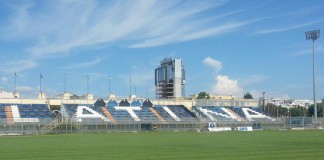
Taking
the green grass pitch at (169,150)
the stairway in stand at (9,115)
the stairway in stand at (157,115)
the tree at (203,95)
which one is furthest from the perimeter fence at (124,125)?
the tree at (203,95)

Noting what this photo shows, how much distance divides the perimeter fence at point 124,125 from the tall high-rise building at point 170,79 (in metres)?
48.8

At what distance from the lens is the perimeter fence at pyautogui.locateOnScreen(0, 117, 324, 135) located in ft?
279

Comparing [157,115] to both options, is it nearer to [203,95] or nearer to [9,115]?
[9,115]

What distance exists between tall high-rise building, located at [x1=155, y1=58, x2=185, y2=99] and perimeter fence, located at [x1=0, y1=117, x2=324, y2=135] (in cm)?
4877

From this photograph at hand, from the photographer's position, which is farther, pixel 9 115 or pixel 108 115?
pixel 108 115

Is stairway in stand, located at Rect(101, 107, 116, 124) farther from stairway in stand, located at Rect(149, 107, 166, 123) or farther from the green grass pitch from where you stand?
the green grass pitch

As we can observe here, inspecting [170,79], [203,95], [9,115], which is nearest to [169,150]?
[9,115]

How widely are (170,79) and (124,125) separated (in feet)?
211

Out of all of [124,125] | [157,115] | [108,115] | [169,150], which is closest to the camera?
[169,150]

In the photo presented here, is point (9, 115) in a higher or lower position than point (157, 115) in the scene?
higher

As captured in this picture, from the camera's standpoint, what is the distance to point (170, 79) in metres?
158

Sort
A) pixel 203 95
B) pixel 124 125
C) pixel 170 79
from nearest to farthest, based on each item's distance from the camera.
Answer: pixel 124 125 < pixel 170 79 < pixel 203 95

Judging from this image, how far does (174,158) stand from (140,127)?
240 ft

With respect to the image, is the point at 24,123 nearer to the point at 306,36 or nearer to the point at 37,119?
the point at 37,119
